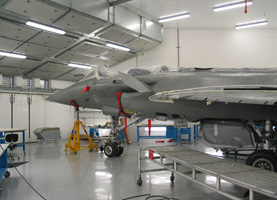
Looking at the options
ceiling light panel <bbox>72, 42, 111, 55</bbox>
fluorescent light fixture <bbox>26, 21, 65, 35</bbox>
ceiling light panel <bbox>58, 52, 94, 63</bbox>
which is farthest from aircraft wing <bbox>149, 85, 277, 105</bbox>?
ceiling light panel <bbox>58, 52, 94, 63</bbox>

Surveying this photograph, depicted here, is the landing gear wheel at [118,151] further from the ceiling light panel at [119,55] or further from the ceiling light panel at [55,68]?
the ceiling light panel at [55,68]

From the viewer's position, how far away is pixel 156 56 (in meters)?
14.8

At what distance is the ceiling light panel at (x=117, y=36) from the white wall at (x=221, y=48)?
304cm

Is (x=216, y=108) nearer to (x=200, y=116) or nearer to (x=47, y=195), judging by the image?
(x=200, y=116)

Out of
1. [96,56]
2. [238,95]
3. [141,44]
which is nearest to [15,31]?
[96,56]

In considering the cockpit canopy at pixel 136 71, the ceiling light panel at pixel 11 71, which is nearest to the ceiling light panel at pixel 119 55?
the ceiling light panel at pixel 11 71

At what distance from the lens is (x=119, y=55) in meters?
14.7

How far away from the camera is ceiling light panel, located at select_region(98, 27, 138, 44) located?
11.1m

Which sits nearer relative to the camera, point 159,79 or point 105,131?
point 159,79

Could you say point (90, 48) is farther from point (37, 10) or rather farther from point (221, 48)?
point (221, 48)

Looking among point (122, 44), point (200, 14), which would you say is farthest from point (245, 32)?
point (122, 44)

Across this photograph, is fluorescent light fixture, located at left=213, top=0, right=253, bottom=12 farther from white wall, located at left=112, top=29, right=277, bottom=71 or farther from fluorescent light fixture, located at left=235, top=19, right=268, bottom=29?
white wall, located at left=112, top=29, right=277, bottom=71

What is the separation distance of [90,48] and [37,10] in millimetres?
4203

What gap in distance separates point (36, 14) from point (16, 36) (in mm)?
2016
